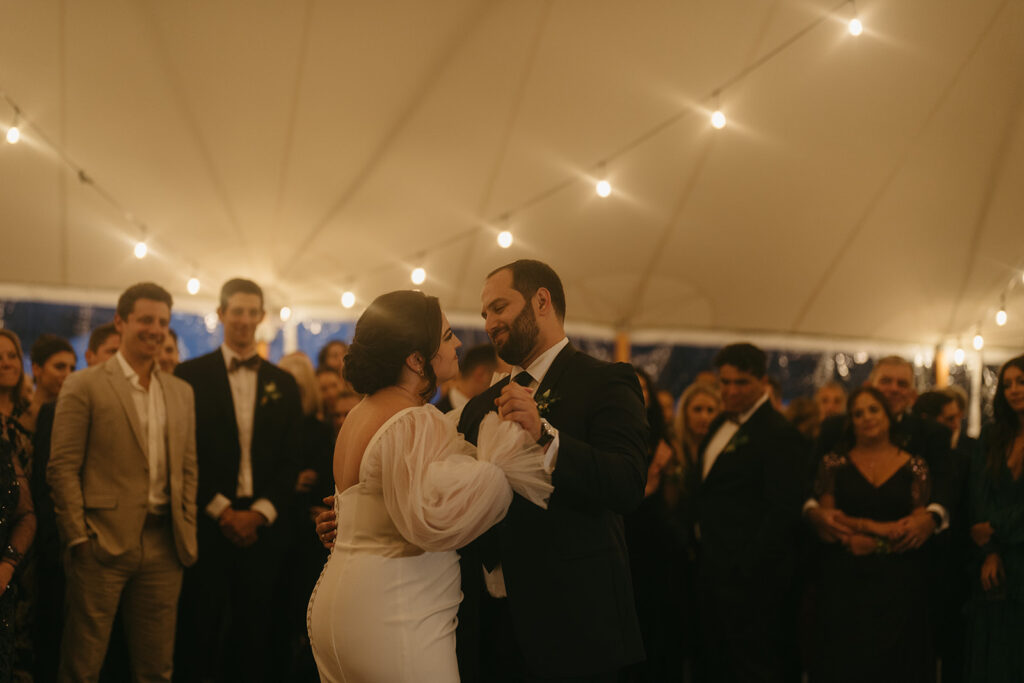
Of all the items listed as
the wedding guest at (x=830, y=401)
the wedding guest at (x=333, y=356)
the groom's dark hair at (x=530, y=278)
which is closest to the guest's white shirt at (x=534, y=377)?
the groom's dark hair at (x=530, y=278)

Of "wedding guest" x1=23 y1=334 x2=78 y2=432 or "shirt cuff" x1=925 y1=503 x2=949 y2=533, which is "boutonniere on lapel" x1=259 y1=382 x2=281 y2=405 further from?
"shirt cuff" x1=925 y1=503 x2=949 y2=533

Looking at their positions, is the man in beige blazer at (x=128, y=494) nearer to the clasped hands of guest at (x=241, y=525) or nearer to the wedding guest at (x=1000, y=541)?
the clasped hands of guest at (x=241, y=525)

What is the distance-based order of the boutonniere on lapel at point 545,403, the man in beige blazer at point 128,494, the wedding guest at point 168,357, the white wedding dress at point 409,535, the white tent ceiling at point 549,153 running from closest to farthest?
the white wedding dress at point 409,535 → the boutonniere on lapel at point 545,403 → the man in beige blazer at point 128,494 → the wedding guest at point 168,357 → the white tent ceiling at point 549,153

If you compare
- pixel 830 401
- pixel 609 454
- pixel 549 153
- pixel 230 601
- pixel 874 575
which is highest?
pixel 549 153

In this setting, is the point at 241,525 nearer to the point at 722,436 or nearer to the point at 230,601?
the point at 230,601

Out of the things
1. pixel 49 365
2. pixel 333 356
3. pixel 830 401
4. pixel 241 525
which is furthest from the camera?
pixel 830 401

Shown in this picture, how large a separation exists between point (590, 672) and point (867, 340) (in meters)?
6.46

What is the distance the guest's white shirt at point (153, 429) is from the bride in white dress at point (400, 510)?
5.11ft

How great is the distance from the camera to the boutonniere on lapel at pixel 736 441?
3781 millimetres

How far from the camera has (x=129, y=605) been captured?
10.7 feet

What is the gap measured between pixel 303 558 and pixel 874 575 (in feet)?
8.58

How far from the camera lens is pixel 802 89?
5957 millimetres

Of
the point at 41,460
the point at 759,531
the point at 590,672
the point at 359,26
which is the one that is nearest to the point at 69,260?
the point at 359,26

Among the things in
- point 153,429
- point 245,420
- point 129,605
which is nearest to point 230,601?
point 129,605
